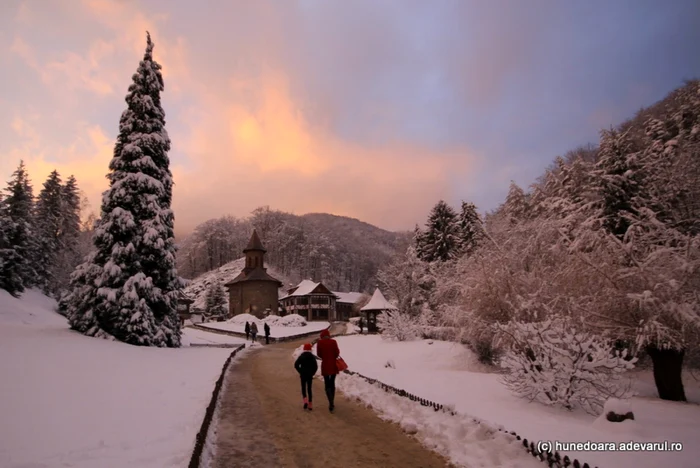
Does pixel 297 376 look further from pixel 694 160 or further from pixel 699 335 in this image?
pixel 694 160

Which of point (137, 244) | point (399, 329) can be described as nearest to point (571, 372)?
point (399, 329)

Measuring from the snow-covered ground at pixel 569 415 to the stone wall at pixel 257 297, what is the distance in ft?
172

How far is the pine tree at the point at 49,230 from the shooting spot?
45188 millimetres

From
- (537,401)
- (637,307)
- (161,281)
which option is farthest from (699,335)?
(161,281)

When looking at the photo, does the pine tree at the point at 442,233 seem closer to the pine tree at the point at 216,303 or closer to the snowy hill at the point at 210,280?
the pine tree at the point at 216,303

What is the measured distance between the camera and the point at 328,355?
34.0 ft

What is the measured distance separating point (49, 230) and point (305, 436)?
52.5m

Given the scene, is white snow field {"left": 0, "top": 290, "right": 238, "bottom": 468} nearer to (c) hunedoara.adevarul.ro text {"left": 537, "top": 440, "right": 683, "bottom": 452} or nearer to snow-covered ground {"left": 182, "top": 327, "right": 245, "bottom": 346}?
(c) hunedoara.adevarul.ro text {"left": 537, "top": 440, "right": 683, "bottom": 452}

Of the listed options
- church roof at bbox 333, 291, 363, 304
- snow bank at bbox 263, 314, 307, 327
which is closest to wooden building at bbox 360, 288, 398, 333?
snow bank at bbox 263, 314, 307, 327

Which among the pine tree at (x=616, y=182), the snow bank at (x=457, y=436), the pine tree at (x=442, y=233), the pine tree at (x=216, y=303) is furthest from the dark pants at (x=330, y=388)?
the pine tree at (x=216, y=303)

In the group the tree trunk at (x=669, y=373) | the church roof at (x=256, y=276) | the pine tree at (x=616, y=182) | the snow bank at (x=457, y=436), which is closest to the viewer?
the snow bank at (x=457, y=436)

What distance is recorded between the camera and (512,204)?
37156 millimetres

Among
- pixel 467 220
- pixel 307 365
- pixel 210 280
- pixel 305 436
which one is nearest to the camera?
pixel 305 436

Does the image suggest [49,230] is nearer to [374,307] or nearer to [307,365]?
[374,307]
